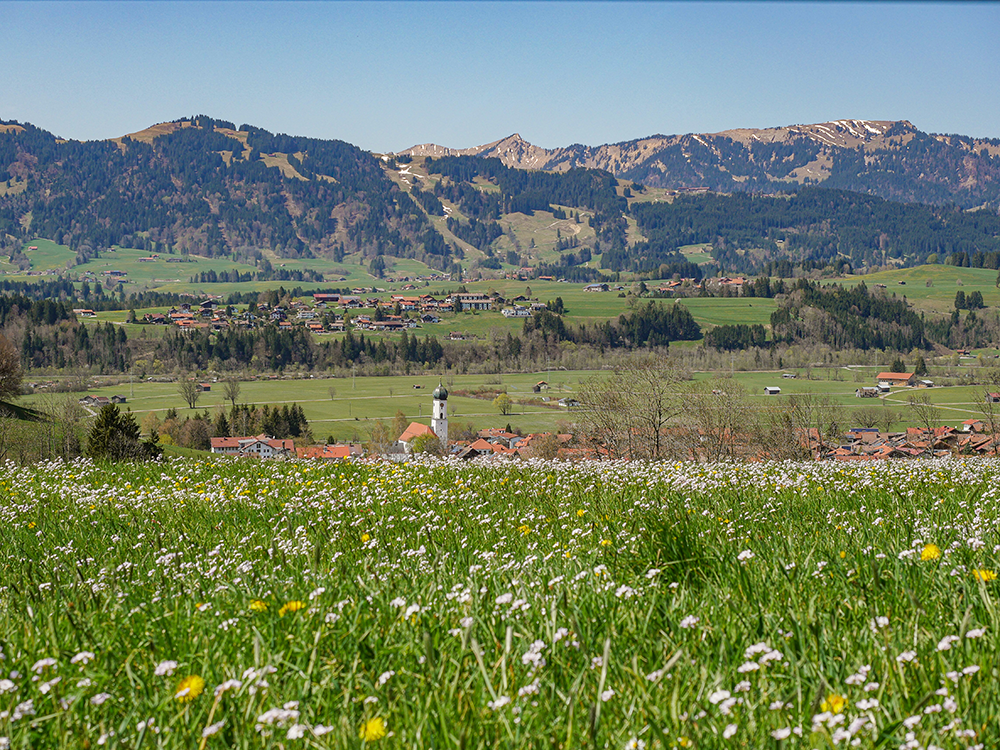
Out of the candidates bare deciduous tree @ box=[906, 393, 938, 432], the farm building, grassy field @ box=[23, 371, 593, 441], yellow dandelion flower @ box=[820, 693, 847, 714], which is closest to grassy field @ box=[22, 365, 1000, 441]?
grassy field @ box=[23, 371, 593, 441]

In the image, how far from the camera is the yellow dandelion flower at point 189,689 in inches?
106

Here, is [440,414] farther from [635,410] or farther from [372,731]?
[372,731]

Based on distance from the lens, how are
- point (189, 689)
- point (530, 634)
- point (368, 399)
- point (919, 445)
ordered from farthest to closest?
point (368, 399) < point (919, 445) < point (530, 634) < point (189, 689)

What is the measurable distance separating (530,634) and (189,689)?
1.33 metres

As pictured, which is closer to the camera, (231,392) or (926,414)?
(926,414)

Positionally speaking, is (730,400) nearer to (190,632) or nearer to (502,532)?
(502,532)

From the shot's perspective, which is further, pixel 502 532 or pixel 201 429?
pixel 201 429

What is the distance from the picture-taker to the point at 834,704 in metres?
2.47

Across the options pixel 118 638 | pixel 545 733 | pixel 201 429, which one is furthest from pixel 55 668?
pixel 201 429

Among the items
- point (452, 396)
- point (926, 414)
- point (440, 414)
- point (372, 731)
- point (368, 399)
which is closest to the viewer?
point (372, 731)

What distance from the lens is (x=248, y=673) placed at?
2805mm

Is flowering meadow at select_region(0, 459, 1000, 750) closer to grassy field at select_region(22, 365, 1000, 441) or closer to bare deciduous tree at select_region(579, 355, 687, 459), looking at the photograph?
bare deciduous tree at select_region(579, 355, 687, 459)

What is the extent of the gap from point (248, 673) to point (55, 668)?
1.03 meters

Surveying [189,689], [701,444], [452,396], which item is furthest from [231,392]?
[189,689]
